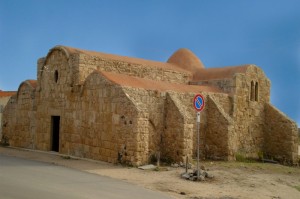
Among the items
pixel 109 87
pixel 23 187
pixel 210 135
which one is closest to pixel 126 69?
pixel 109 87

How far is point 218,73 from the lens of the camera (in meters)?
20.0

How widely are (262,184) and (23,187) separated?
22.6 feet

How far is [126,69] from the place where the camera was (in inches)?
695

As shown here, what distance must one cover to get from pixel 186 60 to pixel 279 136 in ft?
24.5

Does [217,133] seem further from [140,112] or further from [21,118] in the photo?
[21,118]

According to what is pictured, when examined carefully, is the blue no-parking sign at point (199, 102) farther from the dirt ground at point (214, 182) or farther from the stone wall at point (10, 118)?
the stone wall at point (10, 118)

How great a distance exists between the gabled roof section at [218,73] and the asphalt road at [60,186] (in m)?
11.5

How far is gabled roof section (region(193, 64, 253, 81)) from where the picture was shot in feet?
63.1

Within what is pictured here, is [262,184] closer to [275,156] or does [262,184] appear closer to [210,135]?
[210,135]

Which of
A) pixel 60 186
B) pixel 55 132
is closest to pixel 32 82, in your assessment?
pixel 55 132

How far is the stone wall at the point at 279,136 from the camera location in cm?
1912

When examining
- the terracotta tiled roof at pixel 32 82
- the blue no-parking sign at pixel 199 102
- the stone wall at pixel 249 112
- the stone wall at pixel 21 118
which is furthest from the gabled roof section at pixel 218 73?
the stone wall at pixel 21 118

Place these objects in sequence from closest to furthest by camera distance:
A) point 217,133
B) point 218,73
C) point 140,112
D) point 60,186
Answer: point 60,186 → point 140,112 → point 217,133 → point 218,73

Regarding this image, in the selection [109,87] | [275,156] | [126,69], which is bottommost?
[275,156]
